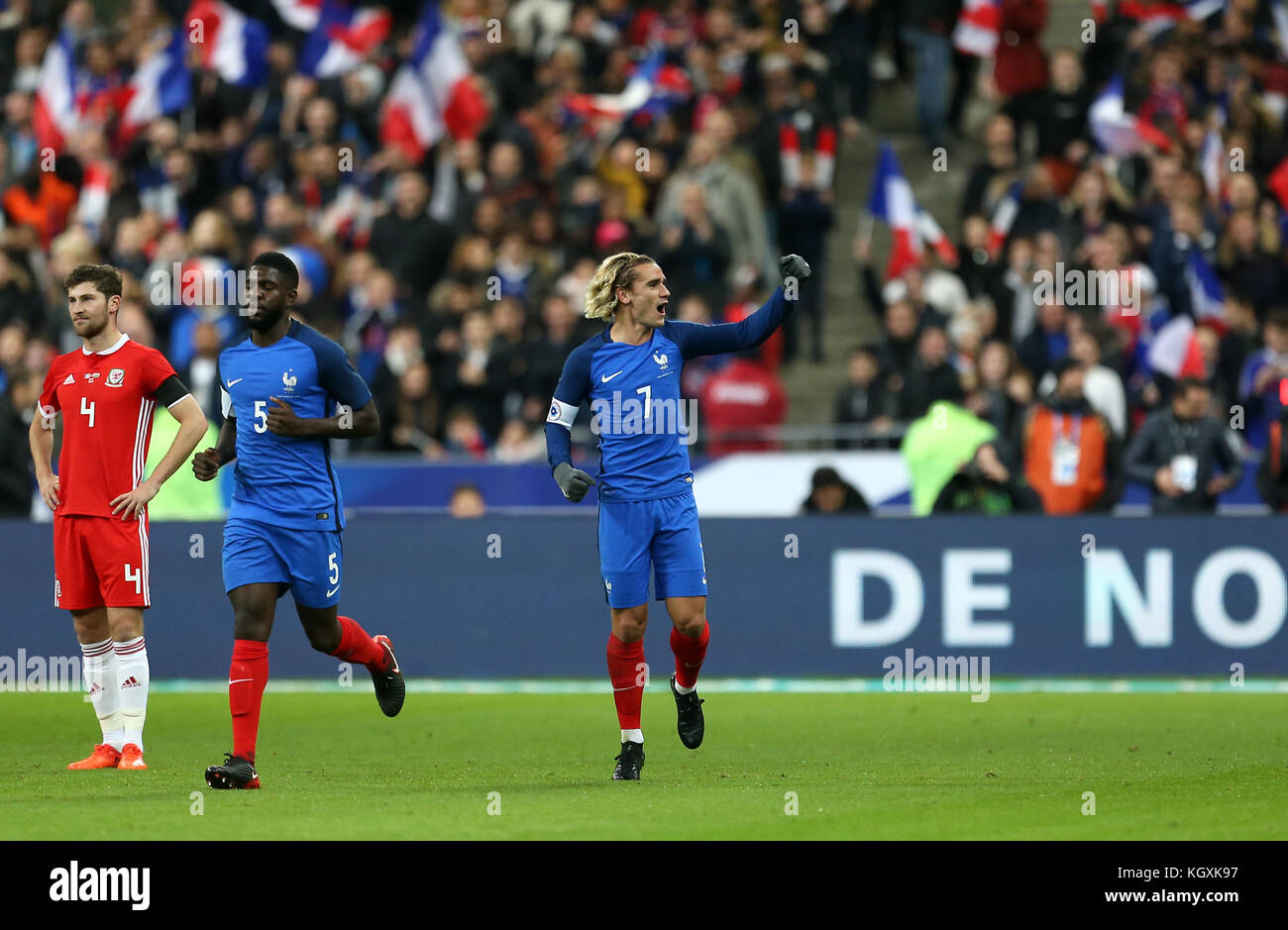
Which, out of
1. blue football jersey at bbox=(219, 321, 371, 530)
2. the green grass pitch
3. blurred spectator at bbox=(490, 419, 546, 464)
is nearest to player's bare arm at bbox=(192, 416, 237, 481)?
blue football jersey at bbox=(219, 321, 371, 530)

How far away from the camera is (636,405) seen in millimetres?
10562

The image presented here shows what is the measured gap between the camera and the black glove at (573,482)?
399 inches

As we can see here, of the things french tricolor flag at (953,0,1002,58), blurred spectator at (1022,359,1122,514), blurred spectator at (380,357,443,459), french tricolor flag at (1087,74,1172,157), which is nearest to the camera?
blurred spectator at (1022,359,1122,514)

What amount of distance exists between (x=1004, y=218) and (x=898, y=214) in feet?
5.15

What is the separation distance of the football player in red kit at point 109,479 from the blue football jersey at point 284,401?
571mm

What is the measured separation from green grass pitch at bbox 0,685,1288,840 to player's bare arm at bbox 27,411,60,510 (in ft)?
4.55

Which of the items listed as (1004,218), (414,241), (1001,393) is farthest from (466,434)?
(1004,218)

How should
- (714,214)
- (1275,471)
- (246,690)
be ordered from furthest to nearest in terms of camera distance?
(714,214) → (1275,471) → (246,690)

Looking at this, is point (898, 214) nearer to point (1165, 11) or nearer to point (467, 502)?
point (1165, 11)

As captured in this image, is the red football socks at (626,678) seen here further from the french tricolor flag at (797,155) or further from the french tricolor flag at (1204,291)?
the french tricolor flag at (797,155)

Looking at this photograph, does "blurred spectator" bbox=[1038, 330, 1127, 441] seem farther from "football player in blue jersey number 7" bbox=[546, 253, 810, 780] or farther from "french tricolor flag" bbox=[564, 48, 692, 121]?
"football player in blue jersey number 7" bbox=[546, 253, 810, 780]

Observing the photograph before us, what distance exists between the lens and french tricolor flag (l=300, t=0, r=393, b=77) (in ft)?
77.9

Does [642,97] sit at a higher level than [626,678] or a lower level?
higher

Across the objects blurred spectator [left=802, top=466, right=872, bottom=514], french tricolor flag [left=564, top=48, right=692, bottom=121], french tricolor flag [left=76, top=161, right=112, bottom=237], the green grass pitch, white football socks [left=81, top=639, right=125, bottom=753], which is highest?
french tricolor flag [left=564, top=48, right=692, bottom=121]
